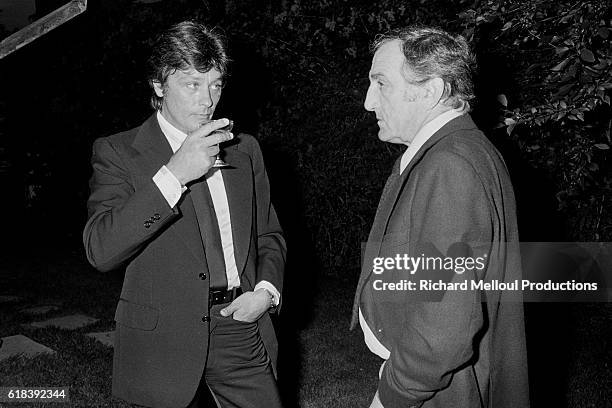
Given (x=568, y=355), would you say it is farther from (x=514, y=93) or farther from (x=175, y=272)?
(x=175, y=272)

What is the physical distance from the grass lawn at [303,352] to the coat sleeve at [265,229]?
2161 millimetres

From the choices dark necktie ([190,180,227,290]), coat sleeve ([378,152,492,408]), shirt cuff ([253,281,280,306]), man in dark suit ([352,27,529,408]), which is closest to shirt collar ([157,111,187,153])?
dark necktie ([190,180,227,290])

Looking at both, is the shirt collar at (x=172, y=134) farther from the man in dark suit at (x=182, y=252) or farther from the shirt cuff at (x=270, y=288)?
the shirt cuff at (x=270, y=288)

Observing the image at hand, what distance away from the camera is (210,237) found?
99.6 inches

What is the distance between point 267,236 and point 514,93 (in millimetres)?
3626

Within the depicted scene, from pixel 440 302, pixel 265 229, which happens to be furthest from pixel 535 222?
pixel 440 302

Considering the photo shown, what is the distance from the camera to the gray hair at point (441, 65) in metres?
1.95

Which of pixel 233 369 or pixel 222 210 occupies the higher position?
pixel 222 210

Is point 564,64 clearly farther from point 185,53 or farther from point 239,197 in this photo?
point 185,53

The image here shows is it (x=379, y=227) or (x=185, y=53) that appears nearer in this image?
(x=379, y=227)

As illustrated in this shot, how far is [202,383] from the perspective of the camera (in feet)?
8.38

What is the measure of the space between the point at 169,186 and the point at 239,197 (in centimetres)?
49

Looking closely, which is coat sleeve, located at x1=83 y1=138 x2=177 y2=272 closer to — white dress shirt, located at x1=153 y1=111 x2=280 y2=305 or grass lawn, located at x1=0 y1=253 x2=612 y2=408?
white dress shirt, located at x1=153 y1=111 x2=280 y2=305

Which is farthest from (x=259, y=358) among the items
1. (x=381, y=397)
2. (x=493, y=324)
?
(x=493, y=324)
